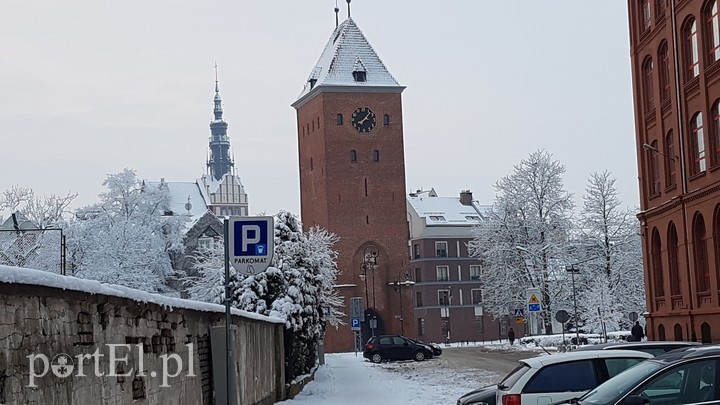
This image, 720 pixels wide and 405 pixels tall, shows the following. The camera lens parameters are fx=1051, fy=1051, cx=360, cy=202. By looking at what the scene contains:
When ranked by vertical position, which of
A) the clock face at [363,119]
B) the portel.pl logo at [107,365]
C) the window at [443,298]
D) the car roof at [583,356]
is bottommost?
the car roof at [583,356]

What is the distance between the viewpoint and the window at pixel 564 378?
13.3 meters

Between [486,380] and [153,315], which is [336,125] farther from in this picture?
[153,315]

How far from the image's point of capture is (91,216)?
221ft

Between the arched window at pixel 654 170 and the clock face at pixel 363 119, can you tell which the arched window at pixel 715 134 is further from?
the clock face at pixel 363 119

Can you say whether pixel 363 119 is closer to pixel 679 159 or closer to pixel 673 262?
pixel 673 262

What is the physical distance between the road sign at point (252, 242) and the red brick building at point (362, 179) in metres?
76.3

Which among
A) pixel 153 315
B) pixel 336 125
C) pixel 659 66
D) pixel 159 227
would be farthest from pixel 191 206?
pixel 153 315

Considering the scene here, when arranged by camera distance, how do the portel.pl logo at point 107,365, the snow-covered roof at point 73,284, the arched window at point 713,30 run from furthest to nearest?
the arched window at point 713,30, the portel.pl logo at point 107,365, the snow-covered roof at point 73,284

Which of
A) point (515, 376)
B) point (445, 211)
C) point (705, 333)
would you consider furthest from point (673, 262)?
point (445, 211)

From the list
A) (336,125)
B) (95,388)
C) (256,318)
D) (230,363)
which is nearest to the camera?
(95,388)

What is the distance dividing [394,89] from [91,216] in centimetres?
3512

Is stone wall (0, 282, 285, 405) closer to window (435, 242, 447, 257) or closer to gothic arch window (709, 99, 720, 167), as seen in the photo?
gothic arch window (709, 99, 720, 167)

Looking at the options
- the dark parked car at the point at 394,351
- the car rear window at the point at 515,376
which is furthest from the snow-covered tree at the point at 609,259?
the car rear window at the point at 515,376

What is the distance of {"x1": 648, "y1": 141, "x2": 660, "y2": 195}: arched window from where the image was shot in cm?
4331
